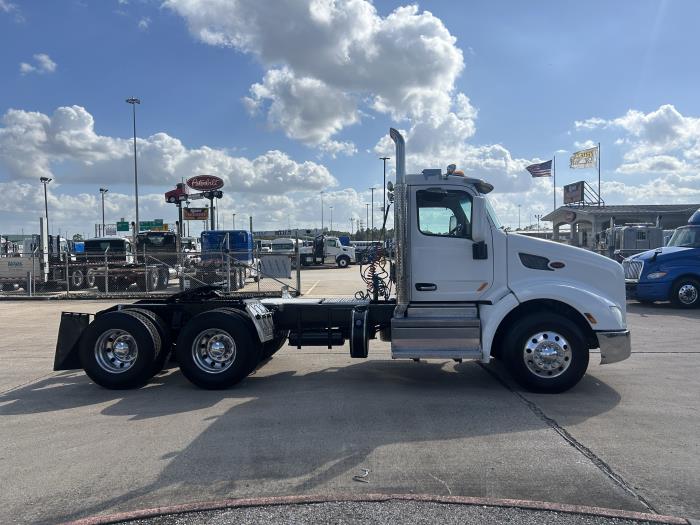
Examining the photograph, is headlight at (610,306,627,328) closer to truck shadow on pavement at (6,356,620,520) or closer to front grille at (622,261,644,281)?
truck shadow on pavement at (6,356,620,520)

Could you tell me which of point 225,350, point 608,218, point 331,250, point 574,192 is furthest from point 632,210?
point 225,350

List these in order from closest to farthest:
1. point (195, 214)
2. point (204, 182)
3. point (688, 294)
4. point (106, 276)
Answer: point (688, 294) < point (106, 276) < point (204, 182) < point (195, 214)

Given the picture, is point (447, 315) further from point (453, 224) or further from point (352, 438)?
point (352, 438)

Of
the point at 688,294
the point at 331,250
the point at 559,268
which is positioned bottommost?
the point at 688,294

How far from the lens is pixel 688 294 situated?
47.5 ft

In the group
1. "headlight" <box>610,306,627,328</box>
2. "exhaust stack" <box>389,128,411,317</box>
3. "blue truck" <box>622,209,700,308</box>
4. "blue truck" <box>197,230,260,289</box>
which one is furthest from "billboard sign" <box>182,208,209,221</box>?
"headlight" <box>610,306,627,328</box>

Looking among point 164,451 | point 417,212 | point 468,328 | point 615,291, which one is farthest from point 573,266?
point 164,451

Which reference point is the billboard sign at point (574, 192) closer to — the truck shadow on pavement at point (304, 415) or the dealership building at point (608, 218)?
the dealership building at point (608, 218)

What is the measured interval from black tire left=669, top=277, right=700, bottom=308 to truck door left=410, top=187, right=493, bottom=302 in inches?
415

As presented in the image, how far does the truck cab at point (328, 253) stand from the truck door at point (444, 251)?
36358 mm

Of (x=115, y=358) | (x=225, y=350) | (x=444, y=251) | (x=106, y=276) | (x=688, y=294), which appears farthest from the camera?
(x=106, y=276)

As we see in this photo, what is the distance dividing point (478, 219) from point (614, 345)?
2.15 meters

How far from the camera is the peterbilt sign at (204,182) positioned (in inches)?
1225

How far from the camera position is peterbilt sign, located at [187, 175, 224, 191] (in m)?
31.1
